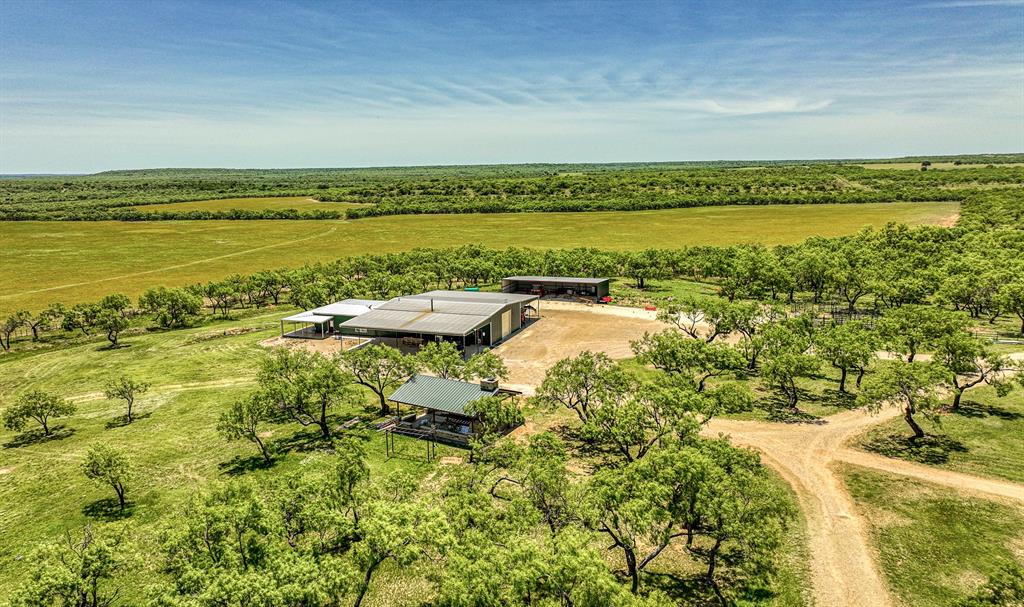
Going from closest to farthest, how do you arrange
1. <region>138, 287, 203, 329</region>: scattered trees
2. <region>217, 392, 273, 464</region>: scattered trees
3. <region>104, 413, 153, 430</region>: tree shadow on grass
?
<region>217, 392, 273, 464</region>: scattered trees, <region>104, 413, 153, 430</region>: tree shadow on grass, <region>138, 287, 203, 329</region>: scattered trees

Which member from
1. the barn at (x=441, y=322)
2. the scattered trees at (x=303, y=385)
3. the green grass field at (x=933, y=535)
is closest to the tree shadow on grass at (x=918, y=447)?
the green grass field at (x=933, y=535)

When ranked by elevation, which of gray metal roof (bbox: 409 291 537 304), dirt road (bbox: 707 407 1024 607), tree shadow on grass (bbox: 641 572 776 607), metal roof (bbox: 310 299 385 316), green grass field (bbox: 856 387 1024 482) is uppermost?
gray metal roof (bbox: 409 291 537 304)

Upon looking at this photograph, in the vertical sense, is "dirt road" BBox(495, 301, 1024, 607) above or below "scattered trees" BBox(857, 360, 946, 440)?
below

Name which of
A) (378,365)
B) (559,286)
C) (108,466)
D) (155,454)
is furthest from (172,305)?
(559,286)

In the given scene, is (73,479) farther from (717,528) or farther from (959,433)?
(959,433)

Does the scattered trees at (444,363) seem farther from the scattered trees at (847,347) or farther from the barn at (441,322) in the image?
the scattered trees at (847,347)

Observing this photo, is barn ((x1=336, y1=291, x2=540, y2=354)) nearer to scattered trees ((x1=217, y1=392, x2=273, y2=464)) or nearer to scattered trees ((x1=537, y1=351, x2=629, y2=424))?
scattered trees ((x1=537, y1=351, x2=629, y2=424))

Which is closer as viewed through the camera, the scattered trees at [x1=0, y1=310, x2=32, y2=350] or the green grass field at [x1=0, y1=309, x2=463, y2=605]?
the green grass field at [x1=0, y1=309, x2=463, y2=605]

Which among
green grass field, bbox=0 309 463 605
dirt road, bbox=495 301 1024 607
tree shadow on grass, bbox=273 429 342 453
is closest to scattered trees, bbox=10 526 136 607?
green grass field, bbox=0 309 463 605
